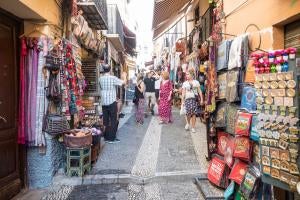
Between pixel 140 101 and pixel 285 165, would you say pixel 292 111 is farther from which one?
pixel 140 101

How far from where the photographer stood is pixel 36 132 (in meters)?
6.04

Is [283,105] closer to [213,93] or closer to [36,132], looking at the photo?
[213,93]

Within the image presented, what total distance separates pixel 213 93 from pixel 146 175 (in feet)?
6.48

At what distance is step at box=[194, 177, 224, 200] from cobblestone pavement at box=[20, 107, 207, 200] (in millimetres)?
112

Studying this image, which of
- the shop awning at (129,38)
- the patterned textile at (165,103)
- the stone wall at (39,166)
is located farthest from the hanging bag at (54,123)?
the shop awning at (129,38)

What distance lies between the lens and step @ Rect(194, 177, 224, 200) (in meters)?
5.33

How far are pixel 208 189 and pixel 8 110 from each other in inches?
138

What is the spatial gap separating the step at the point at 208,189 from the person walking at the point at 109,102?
384 centimetres

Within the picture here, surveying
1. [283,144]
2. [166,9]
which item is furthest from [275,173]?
[166,9]

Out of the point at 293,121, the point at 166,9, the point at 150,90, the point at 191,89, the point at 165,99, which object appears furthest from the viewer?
the point at 150,90

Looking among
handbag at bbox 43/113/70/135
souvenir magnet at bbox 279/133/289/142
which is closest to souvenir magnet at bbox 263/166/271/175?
souvenir magnet at bbox 279/133/289/142

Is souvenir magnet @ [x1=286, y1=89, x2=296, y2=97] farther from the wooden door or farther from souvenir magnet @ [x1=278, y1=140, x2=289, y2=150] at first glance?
the wooden door

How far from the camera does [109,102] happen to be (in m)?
9.24

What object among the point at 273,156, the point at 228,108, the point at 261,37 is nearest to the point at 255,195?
the point at 273,156
